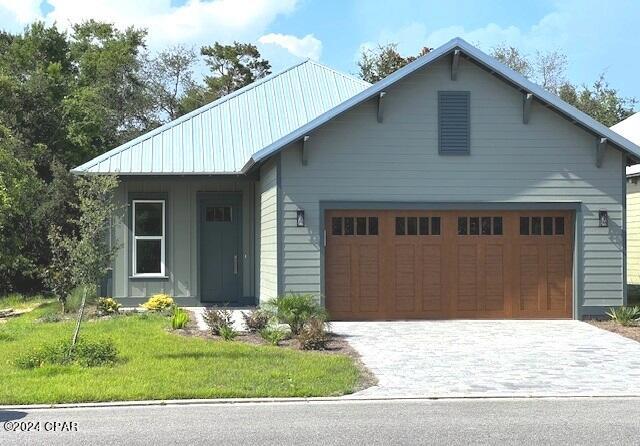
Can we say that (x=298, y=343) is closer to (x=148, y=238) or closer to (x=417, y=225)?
(x=417, y=225)

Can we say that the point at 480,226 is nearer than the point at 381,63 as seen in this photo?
Yes

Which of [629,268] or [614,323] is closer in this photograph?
[614,323]

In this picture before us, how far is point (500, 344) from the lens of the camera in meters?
12.5

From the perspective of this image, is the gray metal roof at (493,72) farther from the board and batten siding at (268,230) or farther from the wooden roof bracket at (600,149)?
the board and batten siding at (268,230)

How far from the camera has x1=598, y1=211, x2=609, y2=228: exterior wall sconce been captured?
1582 cm

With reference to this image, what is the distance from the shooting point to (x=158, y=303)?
16.6 metres

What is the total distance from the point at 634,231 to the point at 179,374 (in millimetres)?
16099

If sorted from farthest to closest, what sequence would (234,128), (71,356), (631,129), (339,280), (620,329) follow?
1. (631,129)
2. (234,128)
3. (339,280)
4. (620,329)
5. (71,356)

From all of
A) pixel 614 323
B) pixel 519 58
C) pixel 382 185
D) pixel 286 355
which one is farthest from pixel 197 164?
pixel 519 58

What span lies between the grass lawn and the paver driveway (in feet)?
2.50

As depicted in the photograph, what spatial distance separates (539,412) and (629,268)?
15686 mm

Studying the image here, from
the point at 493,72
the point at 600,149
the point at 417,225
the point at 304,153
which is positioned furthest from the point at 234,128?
the point at 600,149

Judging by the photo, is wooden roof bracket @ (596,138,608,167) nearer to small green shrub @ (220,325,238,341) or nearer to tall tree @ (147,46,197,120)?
small green shrub @ (220,325,238,341)

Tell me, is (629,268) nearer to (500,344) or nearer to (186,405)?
(500,344)
